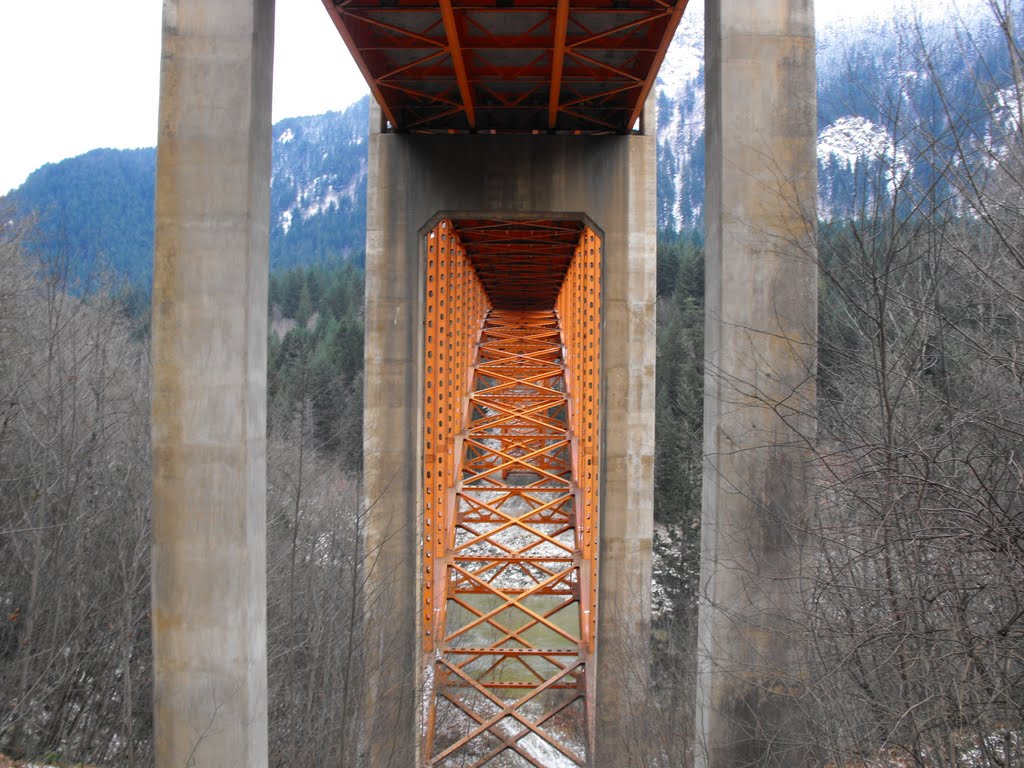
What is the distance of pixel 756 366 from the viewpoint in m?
7.18

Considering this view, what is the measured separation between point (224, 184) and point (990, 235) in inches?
227

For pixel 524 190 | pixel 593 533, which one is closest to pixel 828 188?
pixel 524 190

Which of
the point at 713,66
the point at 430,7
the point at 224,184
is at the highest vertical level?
the point at 430,7

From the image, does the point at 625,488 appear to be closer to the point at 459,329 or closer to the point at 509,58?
the point at 459,329

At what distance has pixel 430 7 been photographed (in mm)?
10102

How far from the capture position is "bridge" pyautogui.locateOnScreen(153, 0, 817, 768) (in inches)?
282

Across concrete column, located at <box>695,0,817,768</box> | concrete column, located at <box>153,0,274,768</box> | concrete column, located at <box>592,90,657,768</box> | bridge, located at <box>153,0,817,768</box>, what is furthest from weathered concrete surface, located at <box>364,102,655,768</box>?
concrete column, located at <box>695,0,817,768</box>

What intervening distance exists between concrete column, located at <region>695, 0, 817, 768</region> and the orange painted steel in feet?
8.71

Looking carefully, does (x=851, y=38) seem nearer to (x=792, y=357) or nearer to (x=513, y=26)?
(x=792, y=357)

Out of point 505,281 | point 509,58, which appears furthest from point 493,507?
point 509,58

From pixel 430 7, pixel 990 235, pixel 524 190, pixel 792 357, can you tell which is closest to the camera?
pixel 990 235

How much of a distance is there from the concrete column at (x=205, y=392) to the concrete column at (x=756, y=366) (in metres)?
3.78

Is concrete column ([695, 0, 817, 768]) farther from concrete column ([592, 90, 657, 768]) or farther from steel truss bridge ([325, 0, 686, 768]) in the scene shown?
concrete column ([592, 90, 657, 768])

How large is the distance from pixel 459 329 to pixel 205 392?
1357 centimetres
